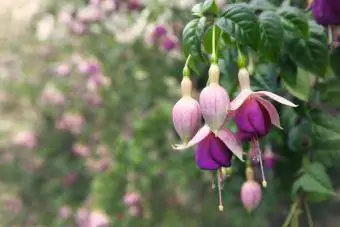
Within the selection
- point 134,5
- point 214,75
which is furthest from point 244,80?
point 134,5

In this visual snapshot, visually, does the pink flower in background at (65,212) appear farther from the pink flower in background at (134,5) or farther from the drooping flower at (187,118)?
the drooping flower at (187,118)

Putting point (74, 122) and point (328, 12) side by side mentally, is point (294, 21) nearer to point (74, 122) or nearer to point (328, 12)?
point (328, 12)

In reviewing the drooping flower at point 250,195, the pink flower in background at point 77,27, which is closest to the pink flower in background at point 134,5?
the pink flower in background at point 77,27

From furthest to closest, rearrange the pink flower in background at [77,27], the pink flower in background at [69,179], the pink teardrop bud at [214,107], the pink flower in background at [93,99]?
the pink flower in background at [69,179] < the pink flower in background at [93,99] < the pink flower in background at [77,27] < the pink teardrop bud at [214,107]

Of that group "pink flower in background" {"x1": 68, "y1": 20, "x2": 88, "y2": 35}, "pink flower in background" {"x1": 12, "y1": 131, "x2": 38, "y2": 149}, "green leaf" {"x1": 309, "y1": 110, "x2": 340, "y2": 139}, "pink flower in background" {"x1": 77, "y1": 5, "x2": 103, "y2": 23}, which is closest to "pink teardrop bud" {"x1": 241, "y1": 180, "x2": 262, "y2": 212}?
"green leaf" {"x1": 309, "y1": 110, "x2": 340, "y2": 139}

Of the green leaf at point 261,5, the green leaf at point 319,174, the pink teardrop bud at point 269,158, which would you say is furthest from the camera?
the pink teardrop bud at point 269,158

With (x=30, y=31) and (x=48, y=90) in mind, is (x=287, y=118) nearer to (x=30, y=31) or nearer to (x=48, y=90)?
(x=48, y=90)

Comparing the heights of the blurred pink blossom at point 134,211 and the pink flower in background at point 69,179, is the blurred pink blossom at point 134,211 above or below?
above
